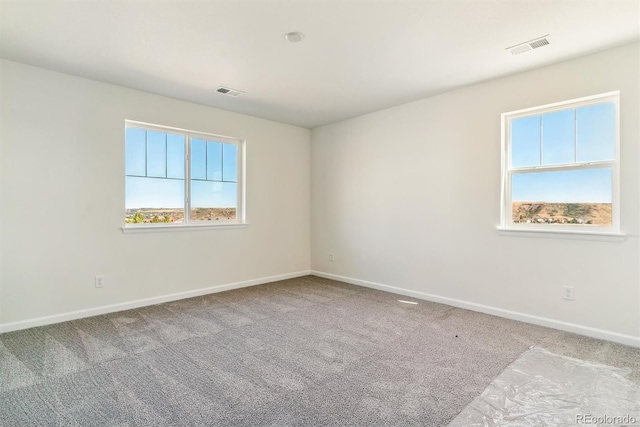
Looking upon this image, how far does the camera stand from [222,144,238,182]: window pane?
184 inches

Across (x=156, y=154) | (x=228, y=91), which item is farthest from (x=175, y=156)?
(x=228, y=91)

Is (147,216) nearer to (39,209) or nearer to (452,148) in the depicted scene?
(39,209)

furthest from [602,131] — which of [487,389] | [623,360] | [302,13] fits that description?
[302,13]

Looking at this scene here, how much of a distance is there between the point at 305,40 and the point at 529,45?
1880mm

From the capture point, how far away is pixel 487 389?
2.06 m

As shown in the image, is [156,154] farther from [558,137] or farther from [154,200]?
[558,137]

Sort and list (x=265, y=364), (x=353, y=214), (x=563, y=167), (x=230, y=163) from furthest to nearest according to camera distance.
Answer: (x=353, y=214), (x=230, y=163), (x=563, y=167), (x=265, y=364)

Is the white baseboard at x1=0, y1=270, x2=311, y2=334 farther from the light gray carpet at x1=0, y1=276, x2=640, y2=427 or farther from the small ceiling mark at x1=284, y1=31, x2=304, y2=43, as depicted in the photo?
the small ceiling mark at x1=284, y1=31, x2=304, y2=43

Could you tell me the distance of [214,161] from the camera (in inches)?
179

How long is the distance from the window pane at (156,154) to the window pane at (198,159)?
36 cm

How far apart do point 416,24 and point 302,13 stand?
0.86 metres

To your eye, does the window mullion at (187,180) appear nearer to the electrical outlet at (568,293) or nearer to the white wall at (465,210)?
the white wall at (465,210)

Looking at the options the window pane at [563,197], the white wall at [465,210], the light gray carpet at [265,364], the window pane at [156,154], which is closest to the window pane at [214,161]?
the window pane at [156,154]

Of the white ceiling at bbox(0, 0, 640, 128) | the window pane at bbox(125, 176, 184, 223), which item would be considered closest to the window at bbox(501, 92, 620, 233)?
the white ceiling at bbox(0, 0, 640, 128)
